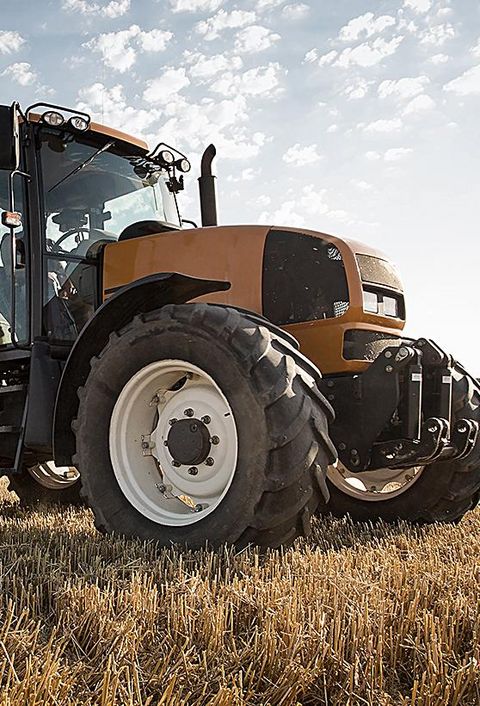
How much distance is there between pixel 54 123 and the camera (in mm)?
4898

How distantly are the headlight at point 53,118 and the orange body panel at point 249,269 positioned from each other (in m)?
1.01

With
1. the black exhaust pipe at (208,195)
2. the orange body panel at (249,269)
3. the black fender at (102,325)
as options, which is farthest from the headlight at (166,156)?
the black fender at (102,325)

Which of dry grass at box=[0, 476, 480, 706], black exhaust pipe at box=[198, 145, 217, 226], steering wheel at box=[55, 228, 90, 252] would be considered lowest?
dry grass at box=[0, 476, 480, 706]

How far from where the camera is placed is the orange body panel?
4230 mm

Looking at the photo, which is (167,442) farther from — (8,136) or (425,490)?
(8,136)

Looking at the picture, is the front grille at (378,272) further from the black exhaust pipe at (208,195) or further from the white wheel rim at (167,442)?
the black exhaust pipe at (208,195)

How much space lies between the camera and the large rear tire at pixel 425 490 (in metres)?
4.62

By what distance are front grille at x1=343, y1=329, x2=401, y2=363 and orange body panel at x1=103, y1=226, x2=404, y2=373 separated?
0.03 metres

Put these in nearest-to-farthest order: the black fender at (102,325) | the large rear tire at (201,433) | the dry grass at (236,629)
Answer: the dry grass at (236,629) → the large rear tire at (201,433) → the black fender at (102,325)

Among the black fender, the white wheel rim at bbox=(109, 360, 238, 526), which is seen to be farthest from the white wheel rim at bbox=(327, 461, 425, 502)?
the black fender

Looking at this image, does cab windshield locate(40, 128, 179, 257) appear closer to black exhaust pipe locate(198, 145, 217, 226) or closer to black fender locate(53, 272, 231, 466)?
black exhaust pipe locate(198, 145, 217, 226)

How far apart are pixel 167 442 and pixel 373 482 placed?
1.90 meters

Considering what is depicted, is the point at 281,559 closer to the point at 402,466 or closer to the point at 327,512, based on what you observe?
the point at 402,466

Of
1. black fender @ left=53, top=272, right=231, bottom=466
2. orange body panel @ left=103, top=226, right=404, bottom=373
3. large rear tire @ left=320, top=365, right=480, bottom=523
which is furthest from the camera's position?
large rear tire @ left=320, top=365, right=480, bottom=523
